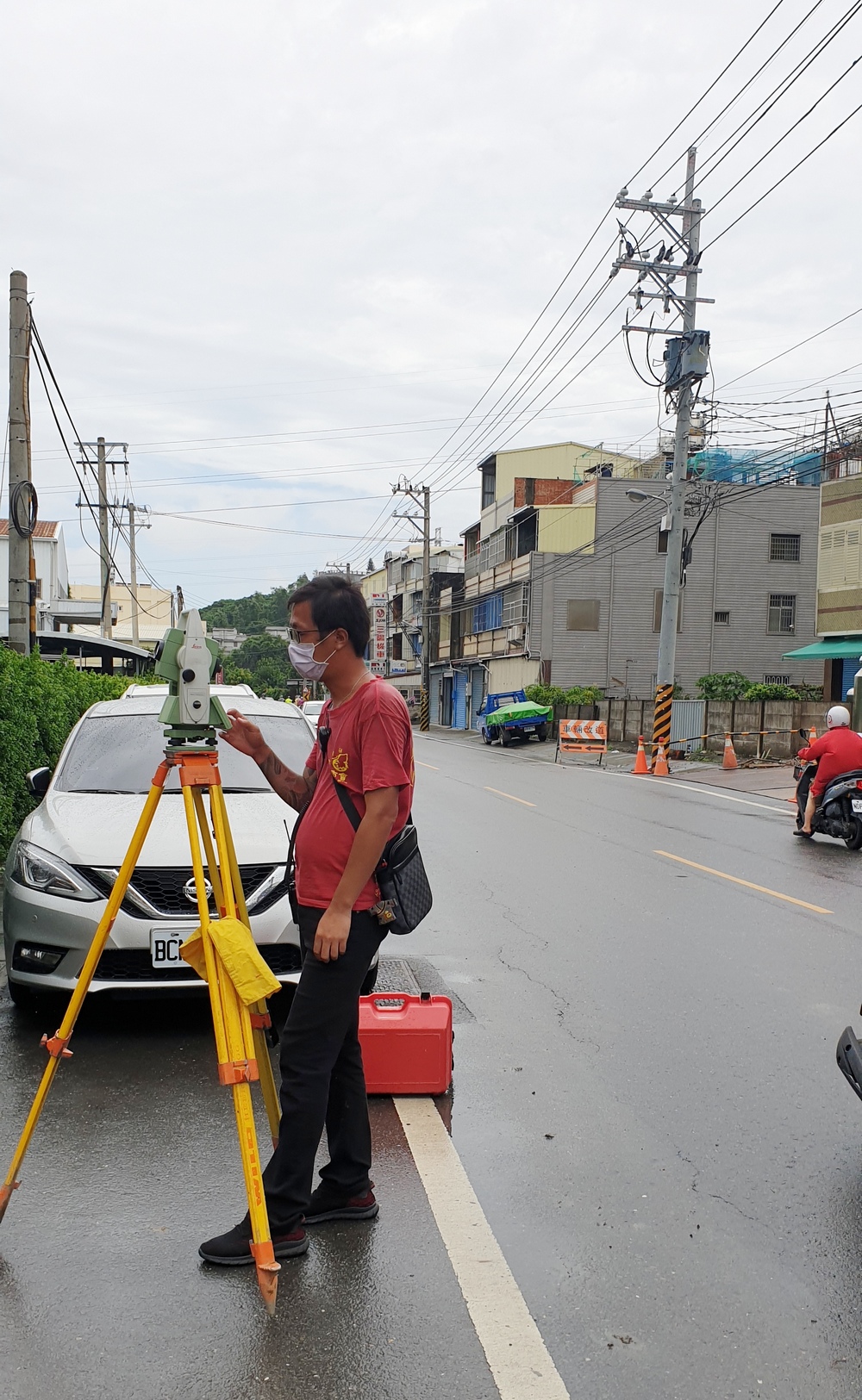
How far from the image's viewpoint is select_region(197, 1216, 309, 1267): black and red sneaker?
132 inches

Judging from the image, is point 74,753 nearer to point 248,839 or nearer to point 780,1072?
point 248,839

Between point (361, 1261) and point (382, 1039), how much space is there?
142 cm

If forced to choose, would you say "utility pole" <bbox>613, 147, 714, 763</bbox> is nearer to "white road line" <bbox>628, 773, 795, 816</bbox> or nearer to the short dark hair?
"white road line" <bbox>628, 773, 795, 816</bbox>

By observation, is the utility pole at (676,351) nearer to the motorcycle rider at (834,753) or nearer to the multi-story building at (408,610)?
the motorcycle rider at (834,753)

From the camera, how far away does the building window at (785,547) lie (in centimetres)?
5019

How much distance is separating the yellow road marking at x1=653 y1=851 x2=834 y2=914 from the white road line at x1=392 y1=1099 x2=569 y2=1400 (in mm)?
5785

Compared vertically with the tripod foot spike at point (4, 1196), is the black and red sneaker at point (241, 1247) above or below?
below

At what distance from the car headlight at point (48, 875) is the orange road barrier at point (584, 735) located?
27.8 metres

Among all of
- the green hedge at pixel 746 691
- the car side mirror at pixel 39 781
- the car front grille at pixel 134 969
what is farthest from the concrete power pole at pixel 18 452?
the green hedge at pixel 746 691

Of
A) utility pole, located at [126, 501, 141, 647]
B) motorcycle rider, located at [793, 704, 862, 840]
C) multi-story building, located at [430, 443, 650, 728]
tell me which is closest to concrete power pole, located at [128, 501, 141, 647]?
utility pole, located at [126, 501, 141, 647]

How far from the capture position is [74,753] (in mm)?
7043

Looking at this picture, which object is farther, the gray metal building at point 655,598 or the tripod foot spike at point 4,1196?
the gray metal building at point 655,598

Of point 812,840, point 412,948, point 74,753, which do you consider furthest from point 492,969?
point 812,840

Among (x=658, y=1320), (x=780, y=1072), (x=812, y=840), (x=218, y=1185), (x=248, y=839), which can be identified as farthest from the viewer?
(x=812, y=840)
